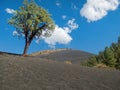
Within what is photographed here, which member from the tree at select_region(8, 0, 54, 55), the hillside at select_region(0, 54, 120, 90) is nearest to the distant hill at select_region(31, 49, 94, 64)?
the tree at select_region(8, 0, 54, 55)

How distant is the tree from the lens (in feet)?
181

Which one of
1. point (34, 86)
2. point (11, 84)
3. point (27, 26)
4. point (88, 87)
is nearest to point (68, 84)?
point (88, 87)

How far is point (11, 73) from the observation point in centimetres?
1969

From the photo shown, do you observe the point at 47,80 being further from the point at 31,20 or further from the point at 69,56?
the point at 69,56

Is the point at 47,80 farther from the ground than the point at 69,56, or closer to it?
closer to it

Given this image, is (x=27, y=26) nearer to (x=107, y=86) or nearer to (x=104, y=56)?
(x=104, y=56)

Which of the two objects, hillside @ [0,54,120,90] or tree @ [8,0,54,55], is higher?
tree @ [8,0,54,55]

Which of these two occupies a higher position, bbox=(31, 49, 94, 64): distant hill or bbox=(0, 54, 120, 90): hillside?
bbox=(31, 49, 94, 64): distant hill

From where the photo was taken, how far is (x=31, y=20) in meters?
55.4

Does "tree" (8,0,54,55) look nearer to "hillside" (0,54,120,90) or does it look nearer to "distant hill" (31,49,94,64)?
"distant hill" (31,49,94,64)

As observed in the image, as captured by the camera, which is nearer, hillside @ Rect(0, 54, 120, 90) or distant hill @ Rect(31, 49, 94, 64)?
hillside @ Rect(0, 54, 120, 90)

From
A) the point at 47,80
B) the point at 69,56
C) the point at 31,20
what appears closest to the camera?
the point at 47,80

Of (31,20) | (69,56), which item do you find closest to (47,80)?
(31,20)

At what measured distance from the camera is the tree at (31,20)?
5506 centimetres
